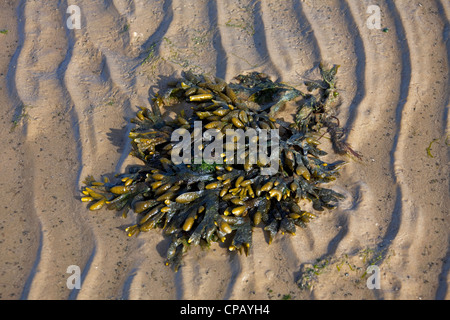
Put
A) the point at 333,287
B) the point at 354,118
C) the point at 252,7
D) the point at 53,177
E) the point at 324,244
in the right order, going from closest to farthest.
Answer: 1. the point at 333,287
2. the point at 324,244
3. the point at 53,177
4. the point at 354,118
5. the point at 252,7

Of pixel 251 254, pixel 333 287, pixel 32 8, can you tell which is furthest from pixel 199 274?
pixel 32 8

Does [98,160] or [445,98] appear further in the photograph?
[445,98]

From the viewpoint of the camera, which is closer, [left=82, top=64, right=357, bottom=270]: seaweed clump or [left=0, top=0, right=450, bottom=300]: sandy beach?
[left=0, top=0, right=450, bottom=300]: sandy beach

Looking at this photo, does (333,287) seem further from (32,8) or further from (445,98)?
(32,8)

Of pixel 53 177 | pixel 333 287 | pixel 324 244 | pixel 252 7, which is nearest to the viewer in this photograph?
pixel 333 287

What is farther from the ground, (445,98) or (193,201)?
(445,98)
